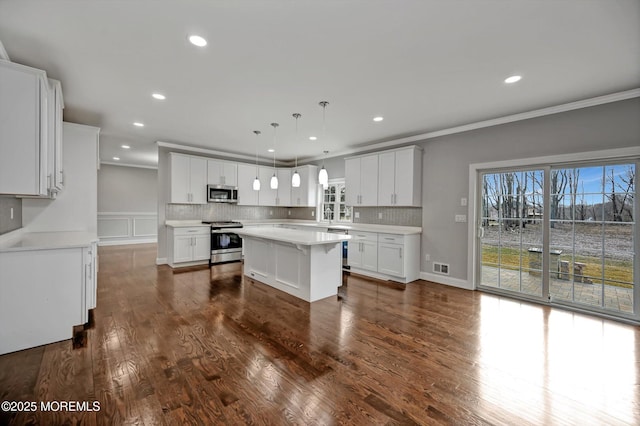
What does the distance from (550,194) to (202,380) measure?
4.54 meters

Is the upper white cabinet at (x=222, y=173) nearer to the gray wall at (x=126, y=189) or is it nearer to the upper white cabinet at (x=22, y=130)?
the upper white cabinet at (x=22, y=130)

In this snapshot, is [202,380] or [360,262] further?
[360,262]

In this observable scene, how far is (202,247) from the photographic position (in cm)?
575

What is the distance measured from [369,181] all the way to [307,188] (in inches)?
77.3

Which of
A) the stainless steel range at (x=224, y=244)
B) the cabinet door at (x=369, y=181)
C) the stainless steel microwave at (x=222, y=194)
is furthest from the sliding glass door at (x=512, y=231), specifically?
the stainless steel microwave at (x=222, y=194)

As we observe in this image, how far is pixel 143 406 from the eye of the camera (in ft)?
5.57

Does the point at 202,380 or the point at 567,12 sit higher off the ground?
the point at 567,12

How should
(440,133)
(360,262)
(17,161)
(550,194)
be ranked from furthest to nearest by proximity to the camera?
(360,262)
(440,133)
(550,194)
(17,161)

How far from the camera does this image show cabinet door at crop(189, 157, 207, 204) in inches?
231

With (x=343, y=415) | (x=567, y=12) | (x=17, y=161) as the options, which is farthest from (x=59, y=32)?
(x=567, y=12)

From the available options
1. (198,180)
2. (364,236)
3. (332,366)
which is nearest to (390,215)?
(364,236)

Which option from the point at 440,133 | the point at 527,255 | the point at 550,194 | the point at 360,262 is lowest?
the point at 360,262

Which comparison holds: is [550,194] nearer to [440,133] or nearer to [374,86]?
[440,133]

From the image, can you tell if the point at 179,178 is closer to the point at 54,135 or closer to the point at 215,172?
the point at 215,172
